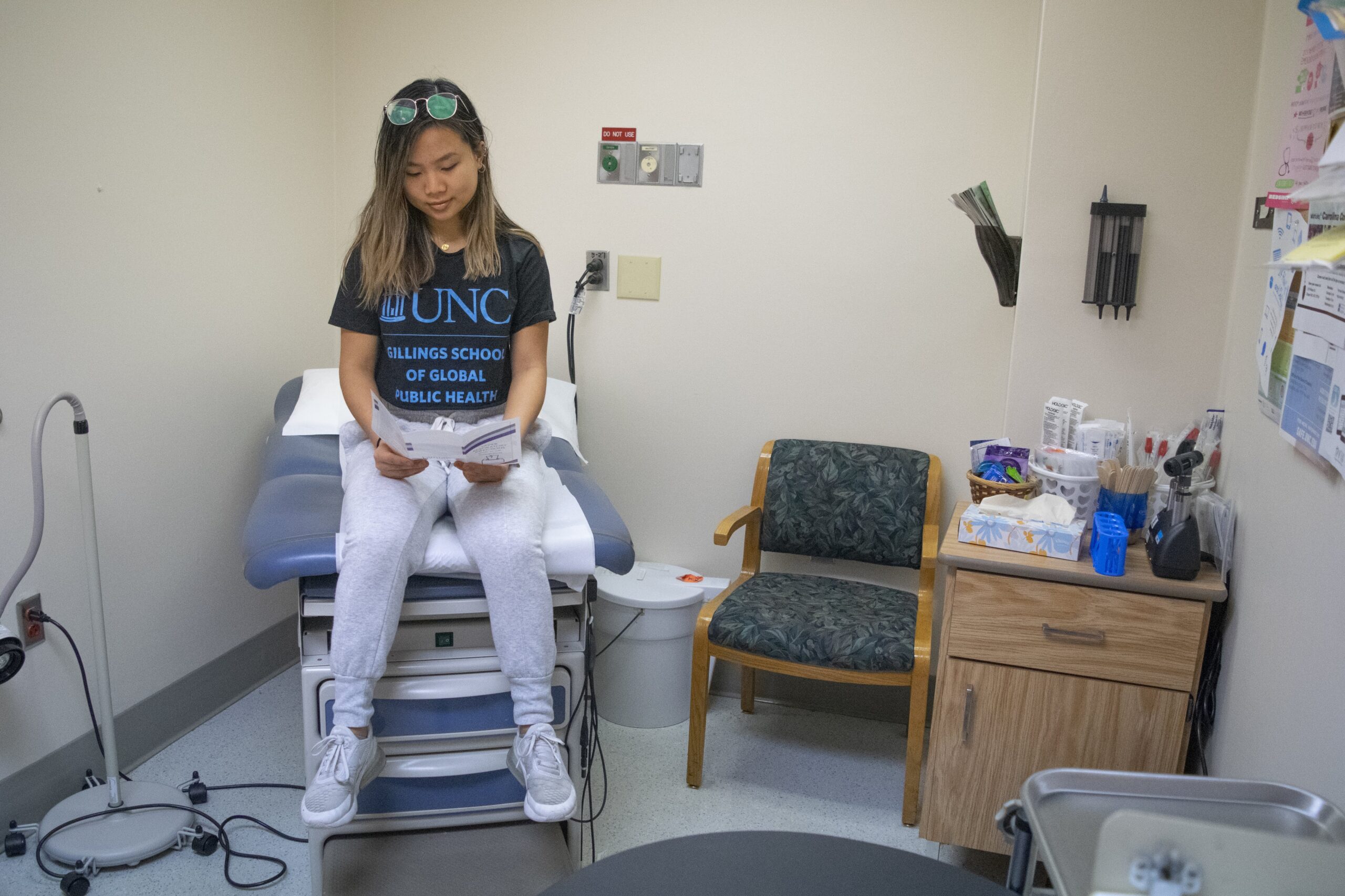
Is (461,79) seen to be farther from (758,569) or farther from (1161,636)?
(1161,636)

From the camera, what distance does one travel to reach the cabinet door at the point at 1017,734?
1.78m

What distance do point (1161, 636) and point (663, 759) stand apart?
123 centimetres

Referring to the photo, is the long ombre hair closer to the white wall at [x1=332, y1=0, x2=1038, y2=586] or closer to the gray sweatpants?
the gray sweatpants

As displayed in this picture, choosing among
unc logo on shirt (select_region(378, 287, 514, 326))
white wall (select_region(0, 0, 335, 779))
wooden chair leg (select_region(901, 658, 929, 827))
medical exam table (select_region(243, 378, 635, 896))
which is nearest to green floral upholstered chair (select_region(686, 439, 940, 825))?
wooden chair leg (select_region(901, 658, 929, 827))

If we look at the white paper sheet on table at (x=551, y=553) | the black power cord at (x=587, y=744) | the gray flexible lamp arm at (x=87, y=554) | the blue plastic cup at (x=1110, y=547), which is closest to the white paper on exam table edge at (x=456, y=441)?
the white paper sheet on table at (x=551, y=553)

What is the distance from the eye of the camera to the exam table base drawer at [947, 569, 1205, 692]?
5.72ft

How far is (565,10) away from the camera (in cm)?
268

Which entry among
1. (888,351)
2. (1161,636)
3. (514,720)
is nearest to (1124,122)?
(888,351)

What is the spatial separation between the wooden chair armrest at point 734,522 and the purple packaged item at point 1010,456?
647 mm

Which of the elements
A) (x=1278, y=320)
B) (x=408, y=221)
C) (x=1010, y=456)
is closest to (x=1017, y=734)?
(x=1010, y=456)

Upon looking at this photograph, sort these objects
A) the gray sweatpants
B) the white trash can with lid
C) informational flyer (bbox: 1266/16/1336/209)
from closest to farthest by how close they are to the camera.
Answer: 1. informational flyer (bbox: 1266/16/1336/209)
2. the gray sweatpants
3. the white trash can with lid

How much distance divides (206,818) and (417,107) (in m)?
1.49

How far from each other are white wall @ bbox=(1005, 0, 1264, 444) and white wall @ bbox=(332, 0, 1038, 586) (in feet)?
1.48

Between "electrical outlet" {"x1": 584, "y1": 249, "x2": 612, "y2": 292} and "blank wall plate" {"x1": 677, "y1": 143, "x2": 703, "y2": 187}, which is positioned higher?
"blank wall plate" {"x1": 677, "y1": 143, "x2": 703, "y2": 187}
